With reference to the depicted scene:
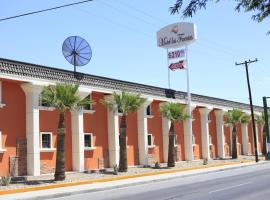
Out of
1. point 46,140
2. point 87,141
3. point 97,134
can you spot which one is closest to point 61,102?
point 46,140

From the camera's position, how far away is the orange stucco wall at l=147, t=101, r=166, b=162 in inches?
1619

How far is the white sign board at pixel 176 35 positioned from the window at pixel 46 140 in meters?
23.6

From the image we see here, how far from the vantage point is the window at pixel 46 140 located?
29866mm

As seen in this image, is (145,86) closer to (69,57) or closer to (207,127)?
(69,57)

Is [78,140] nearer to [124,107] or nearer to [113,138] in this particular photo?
[124,107]

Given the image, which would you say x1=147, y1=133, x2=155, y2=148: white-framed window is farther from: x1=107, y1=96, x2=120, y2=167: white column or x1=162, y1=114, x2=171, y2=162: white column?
x1=107, y1=96, x2=120, y2=167: white column

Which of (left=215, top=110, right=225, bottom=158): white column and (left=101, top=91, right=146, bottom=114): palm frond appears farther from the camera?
(left=215, top=110, right=225, bottom=158): white column

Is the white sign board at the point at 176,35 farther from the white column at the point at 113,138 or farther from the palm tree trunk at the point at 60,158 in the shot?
the palm tree trunk at the point at 60,158

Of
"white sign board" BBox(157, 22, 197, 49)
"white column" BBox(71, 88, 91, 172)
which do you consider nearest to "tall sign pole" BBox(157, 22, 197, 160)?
"white sign board" BBox(157, 22, 197, 49)

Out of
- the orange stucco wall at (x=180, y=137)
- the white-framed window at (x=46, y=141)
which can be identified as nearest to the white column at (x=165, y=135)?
the orange stucco wall at (x=180, y=137)

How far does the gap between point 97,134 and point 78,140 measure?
3.27 m

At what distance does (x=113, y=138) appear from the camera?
3512 cm

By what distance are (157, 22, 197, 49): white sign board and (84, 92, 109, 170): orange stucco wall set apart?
701 inches

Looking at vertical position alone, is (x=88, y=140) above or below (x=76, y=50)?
below
